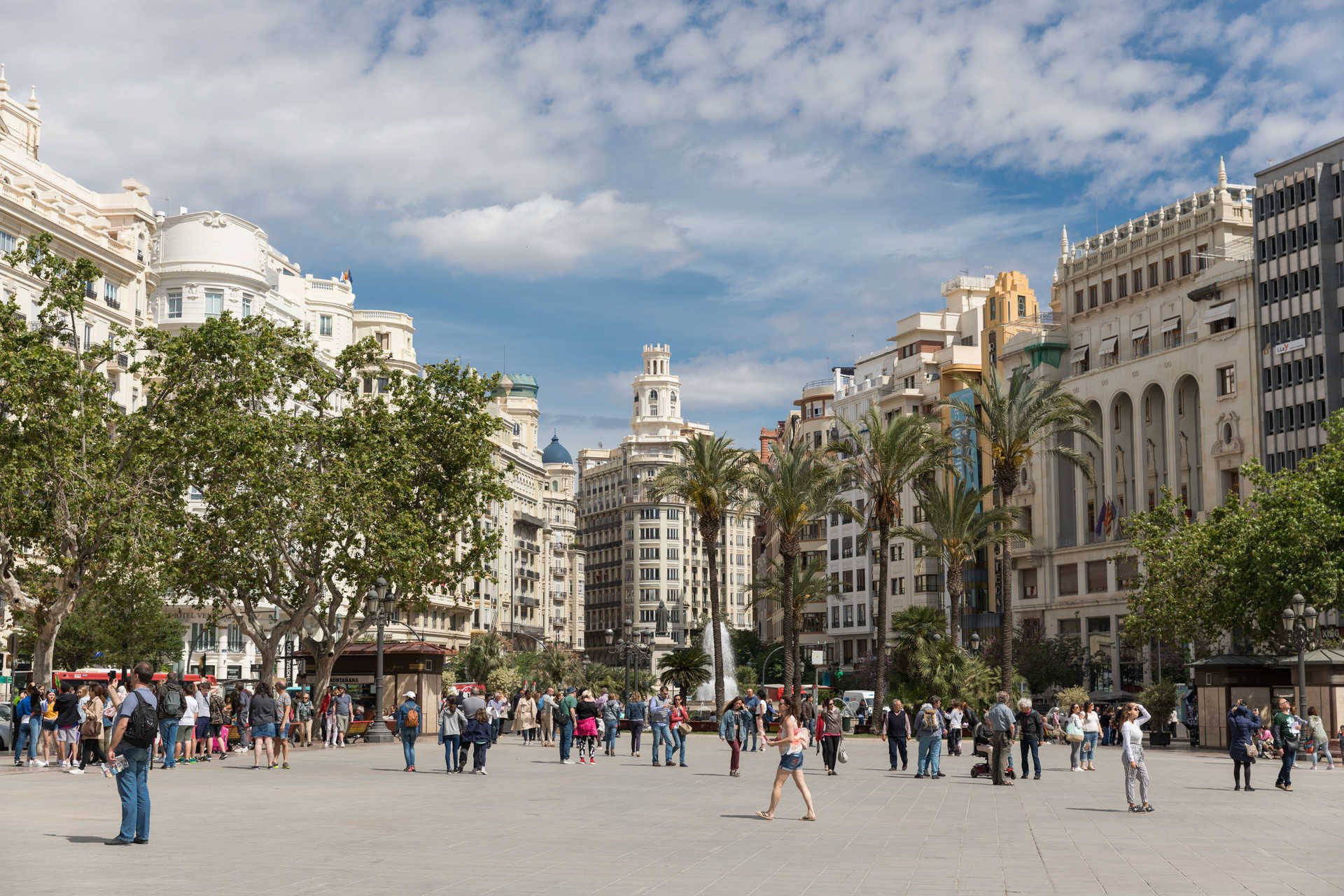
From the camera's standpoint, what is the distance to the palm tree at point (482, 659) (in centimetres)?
8925

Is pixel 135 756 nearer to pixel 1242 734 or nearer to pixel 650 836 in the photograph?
pixel 650 836

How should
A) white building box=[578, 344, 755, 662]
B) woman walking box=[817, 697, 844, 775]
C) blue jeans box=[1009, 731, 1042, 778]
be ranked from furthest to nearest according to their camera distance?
white building box=[578, 344, 755, 662]
woman walking box=[817, 697, 844, 775]
blue jeans box=[1009, 731, 1042, 778]

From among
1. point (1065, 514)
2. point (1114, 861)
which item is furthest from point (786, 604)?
point (1065, 514)

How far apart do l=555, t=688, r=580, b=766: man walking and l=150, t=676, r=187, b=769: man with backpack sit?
7.92 meters

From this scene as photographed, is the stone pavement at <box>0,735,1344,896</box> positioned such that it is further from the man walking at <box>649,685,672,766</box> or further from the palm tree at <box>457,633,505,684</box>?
the palm tree at <box>457,633,505,684</box>

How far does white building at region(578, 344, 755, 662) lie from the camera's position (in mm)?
174625

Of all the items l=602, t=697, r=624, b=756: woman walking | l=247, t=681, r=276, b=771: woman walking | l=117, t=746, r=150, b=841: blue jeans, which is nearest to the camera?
l=117, t=746, r=150, b=841: blue jeans

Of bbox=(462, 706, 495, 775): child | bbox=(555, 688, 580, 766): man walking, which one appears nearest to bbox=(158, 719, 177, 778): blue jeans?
bbox=(462, 706, 495, 775): child

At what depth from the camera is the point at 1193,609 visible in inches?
2048

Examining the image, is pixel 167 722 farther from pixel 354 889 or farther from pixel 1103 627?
pixel 1103 627

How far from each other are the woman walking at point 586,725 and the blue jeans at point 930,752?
7.45 metres

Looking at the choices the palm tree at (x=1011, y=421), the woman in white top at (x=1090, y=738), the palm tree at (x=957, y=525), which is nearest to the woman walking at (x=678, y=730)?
the woman in white top at (x=1090, y=738)

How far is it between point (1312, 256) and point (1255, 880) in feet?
232

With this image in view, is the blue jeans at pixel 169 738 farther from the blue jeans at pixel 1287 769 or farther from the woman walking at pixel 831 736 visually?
the blue jeans at pixel 1287 769
